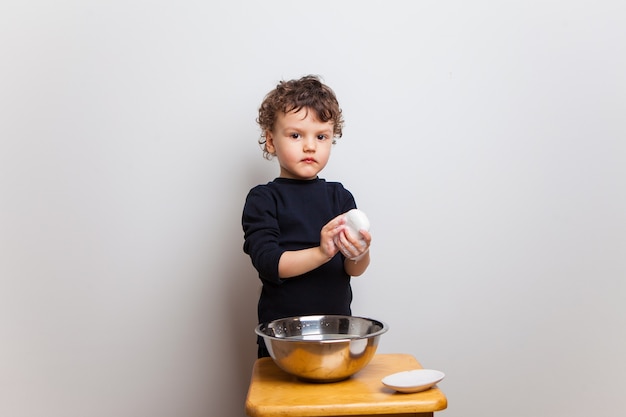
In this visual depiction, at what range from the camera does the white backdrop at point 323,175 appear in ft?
6.08

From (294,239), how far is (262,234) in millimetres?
81

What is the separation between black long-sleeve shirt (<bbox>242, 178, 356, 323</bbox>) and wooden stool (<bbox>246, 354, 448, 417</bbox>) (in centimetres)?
29

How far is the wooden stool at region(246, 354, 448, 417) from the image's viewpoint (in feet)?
3.49

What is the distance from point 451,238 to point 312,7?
2.36ft

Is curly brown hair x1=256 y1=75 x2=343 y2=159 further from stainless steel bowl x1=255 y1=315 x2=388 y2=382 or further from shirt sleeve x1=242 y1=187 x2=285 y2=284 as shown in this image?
stainless steel bowl x1=255 y1=315 x2=388 y2=382

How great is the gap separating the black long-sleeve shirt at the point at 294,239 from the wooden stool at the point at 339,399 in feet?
0.94

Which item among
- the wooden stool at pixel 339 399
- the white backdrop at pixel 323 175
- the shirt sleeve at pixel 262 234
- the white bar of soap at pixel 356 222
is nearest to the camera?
the wooden stool at pixel 339 399

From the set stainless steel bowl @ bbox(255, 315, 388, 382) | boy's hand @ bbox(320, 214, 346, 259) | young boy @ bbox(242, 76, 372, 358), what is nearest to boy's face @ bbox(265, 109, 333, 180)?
young boy @ bbox(242, 76, 372, 358)

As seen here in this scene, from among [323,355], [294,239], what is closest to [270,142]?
[294,239]

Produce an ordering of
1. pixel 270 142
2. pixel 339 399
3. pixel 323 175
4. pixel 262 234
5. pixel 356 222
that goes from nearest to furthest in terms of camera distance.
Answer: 1. pixel 339 399
2. pixel 356 222
3. pixel 262 234
4. pixel 270 142
5. pixel 323 175

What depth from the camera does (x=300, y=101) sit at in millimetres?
1495

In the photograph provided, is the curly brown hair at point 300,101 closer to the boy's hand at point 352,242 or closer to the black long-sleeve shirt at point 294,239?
the black long-sleeve shirt at point 294,239

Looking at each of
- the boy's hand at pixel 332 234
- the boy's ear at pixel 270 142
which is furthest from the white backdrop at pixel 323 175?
the boy's hand at pixel 332 234

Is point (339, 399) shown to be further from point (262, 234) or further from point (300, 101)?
point (300, 101)
